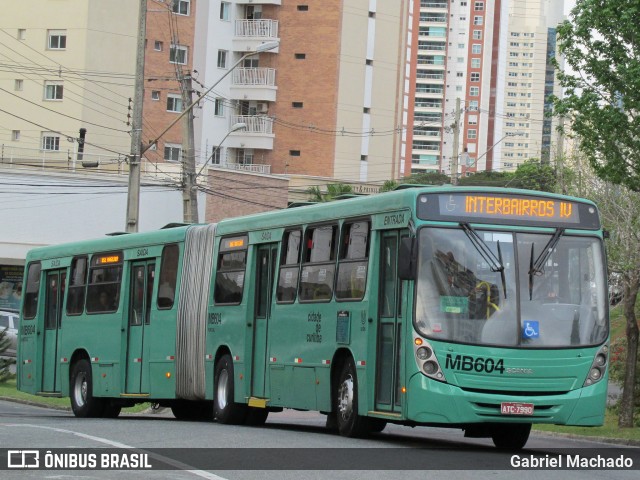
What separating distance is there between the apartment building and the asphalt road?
202ft

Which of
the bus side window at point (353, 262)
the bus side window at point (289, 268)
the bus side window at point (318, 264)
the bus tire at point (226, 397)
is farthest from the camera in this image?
the bus tire at point (226, 397)

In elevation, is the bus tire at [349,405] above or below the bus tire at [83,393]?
above

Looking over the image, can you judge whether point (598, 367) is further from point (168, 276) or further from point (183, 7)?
point (183, 7)

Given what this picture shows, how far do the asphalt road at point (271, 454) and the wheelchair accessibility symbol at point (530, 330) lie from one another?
1.38 m

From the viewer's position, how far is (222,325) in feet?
72.2

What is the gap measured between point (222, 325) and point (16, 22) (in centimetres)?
4931

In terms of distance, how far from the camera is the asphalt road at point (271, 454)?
12625 millimetres

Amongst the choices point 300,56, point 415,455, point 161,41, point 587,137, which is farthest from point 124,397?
point 300,56

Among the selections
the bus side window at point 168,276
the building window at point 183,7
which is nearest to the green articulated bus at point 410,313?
the bus side window at point 168,276

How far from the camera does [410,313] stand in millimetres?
16219

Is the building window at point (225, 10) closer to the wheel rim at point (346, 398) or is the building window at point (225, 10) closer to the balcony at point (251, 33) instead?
the balcony at point (251, 33)

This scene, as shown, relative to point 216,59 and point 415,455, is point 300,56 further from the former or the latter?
point 415,455

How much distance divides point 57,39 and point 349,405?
53.2m

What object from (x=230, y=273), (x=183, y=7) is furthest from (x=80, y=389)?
(x=183, y=7)
